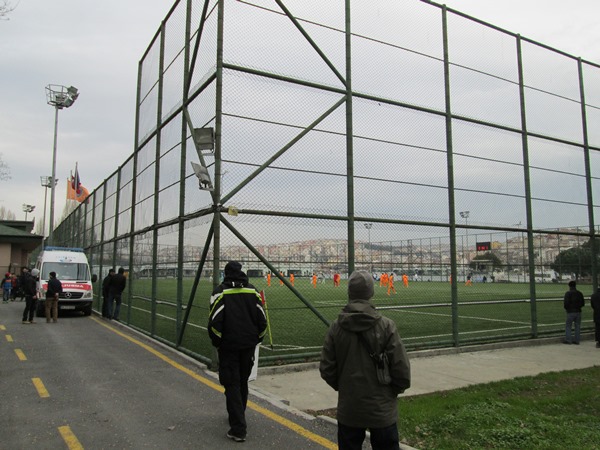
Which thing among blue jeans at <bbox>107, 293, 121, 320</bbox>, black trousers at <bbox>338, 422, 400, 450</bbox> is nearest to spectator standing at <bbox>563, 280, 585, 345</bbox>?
black trousers at <bbox>338, 422, 400, 450</bbox>

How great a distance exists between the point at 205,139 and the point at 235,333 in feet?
13.8

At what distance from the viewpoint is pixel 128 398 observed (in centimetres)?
626

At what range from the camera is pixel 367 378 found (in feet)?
9.82

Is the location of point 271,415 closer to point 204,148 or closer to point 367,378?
point 367,378

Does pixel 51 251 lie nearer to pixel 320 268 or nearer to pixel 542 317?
pixel 320 268

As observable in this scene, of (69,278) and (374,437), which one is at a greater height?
(69,278)

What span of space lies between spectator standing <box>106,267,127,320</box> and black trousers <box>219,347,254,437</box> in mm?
12017

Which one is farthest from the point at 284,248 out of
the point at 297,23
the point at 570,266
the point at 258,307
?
the point at 570,266

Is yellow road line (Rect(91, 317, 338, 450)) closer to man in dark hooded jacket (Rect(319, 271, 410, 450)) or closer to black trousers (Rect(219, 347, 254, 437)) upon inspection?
black trousers (Rect(219, 347, 254, 437))

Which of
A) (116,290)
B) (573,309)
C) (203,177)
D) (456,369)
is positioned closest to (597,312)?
(573,309)

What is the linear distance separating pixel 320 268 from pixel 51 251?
561 inches

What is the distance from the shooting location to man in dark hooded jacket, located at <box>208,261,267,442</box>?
4.79 meters

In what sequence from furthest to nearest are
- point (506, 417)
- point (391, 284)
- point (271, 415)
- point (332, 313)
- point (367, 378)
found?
point (332, 313), point (391, 284), point (271, 415), point (506, 417), point (367, 378)

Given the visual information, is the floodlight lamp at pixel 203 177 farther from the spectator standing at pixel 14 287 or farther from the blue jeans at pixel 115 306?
the spectator standing at pixel 14 287
